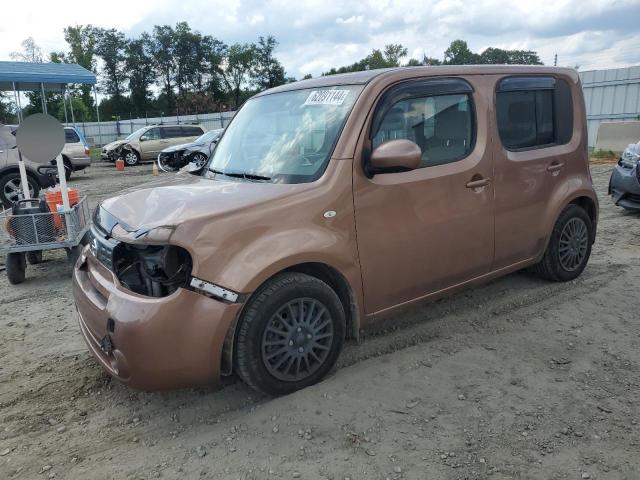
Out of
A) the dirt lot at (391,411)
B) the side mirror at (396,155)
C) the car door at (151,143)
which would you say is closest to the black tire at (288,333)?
the dirt lot at (391,411)

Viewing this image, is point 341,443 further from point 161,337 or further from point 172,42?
point 172,42

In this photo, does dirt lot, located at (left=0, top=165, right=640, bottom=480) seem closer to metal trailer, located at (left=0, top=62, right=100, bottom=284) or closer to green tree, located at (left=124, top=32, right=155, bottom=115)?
metal trailer, located at (left=0, top=62, right=100, bottom=284)

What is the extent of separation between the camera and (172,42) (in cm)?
6856

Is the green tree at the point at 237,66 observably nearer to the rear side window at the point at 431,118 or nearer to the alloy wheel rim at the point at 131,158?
the alloy wheel rim at the point at 131,158

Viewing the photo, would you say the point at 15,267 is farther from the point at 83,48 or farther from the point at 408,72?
the point at 83,48

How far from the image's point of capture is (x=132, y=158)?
72.8 ft

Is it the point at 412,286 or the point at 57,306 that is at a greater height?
the point at 412,286

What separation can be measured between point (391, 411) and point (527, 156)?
2454 millimetres

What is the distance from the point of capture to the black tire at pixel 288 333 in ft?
9.34

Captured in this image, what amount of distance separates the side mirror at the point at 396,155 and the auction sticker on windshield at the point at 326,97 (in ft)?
1.65

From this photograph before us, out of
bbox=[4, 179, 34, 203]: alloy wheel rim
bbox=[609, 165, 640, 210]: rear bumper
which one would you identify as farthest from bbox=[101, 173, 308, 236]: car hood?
bbox=[4, 179, 34, 203]: alloy wheel rim

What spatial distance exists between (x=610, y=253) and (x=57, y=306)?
19.4 ft

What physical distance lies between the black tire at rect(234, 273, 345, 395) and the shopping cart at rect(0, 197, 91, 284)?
3764 mm

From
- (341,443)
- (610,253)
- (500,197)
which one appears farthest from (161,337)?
(610,253)
